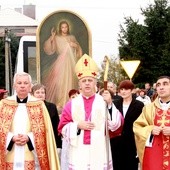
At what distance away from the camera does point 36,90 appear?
9.12 meters

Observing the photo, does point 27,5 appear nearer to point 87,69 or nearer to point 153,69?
point 153,69

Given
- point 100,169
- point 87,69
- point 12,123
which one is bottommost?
point 100,169

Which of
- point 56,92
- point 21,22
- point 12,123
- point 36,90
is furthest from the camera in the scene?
point 21,22

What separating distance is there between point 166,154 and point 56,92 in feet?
26.8

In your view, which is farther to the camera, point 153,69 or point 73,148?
point 153,69

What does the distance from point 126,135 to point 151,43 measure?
1075 inches

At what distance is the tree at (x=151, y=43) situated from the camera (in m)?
35.3

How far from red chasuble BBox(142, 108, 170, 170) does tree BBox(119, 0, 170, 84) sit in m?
27.0

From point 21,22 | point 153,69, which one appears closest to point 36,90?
point 153,69

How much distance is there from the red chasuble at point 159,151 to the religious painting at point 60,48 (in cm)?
783

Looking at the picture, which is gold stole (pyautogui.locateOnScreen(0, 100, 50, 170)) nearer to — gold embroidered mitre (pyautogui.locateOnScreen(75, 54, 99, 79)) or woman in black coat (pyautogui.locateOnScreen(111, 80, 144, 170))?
gold embroidered mitre (pyautogui.locateOnScreen(75, 54, 99, 79))

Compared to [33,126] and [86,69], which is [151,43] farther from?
[33,126]

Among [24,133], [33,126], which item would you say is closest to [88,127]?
[33,126]

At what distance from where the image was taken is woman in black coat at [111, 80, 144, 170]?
30.1 ft
